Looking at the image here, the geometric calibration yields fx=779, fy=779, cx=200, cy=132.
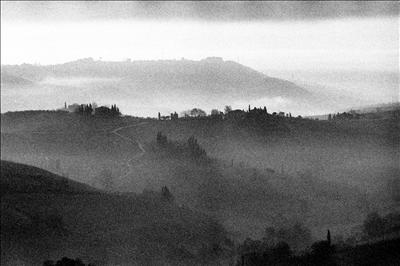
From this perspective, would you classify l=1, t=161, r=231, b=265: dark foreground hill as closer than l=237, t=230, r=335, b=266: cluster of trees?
No

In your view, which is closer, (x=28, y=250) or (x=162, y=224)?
(x=28, y=250)

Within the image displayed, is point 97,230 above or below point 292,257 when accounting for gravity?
below

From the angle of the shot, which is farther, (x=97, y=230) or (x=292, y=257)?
(x=97, y=230)

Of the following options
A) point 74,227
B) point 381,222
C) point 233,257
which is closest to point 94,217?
point 74,227

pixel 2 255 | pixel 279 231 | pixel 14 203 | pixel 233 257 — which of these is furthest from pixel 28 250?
pixel 279 231

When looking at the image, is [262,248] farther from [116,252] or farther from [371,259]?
[371,259]

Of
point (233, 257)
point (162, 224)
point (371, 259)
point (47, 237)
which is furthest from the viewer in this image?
point (162, 224)

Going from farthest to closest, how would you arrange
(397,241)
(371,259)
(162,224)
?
(162,224) → (397,241) → (371,259)

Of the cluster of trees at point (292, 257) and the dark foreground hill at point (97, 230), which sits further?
the dark foreground hill at point (97, 230)
